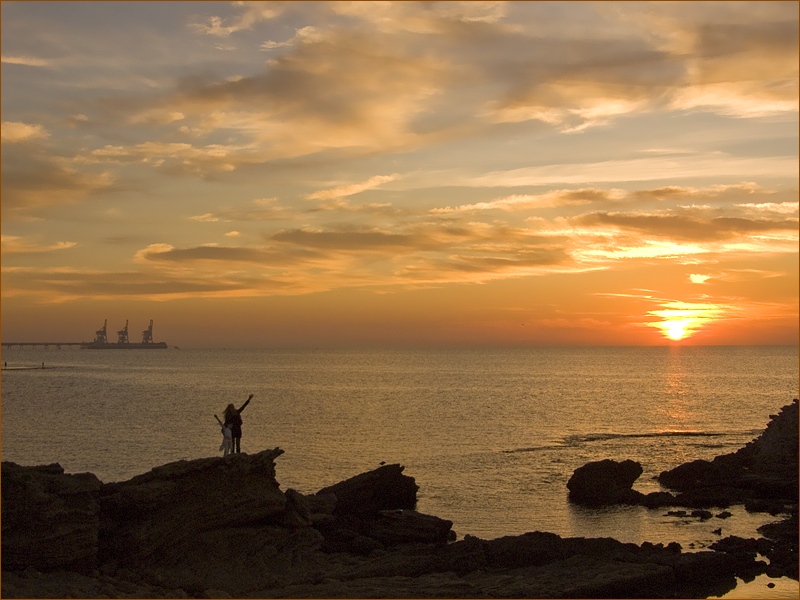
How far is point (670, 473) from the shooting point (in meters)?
50.8

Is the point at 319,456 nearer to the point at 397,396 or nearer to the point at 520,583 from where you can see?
the point at 520,583

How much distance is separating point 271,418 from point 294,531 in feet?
219

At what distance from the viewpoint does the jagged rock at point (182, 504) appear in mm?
25281

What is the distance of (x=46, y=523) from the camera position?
23391 mm

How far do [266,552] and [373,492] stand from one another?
11129mm

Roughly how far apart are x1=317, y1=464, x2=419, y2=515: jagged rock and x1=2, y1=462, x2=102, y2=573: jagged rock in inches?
487

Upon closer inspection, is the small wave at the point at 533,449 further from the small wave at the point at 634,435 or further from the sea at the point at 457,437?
the small wave at the point at 634,435

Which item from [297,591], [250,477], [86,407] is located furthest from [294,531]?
[86,407]

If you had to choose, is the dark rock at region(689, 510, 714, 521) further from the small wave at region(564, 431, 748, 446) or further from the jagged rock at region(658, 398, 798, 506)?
the small wave at region(564, 431, 748, 446)

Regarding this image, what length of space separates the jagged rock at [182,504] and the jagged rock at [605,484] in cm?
2242

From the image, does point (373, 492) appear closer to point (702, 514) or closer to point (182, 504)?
point (182, 504)

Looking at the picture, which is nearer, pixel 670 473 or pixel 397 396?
pixel 670 473

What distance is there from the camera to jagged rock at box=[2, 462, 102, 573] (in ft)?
75.6

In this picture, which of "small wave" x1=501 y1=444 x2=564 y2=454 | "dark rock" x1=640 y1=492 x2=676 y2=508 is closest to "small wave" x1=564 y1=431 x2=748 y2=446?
"small wave" x1=501 y1=444 x2=564 y2=454
